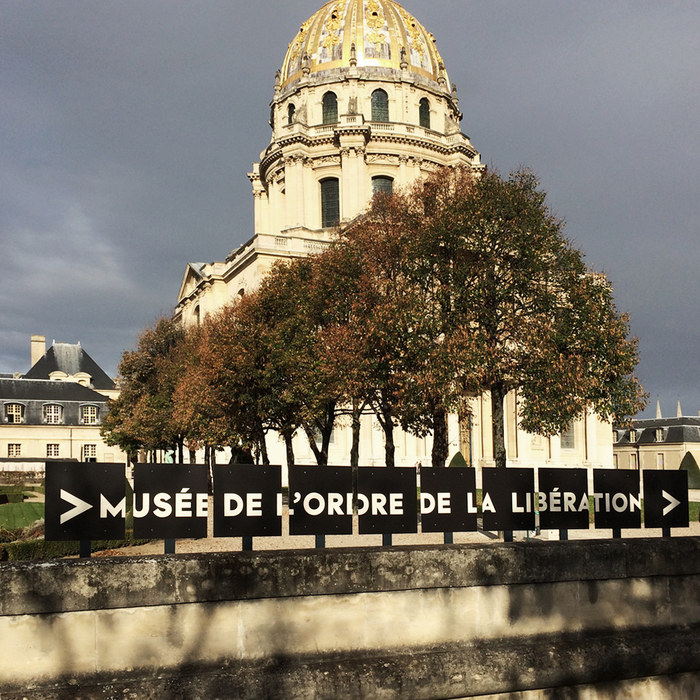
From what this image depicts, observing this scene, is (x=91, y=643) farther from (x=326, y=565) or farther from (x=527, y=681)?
(x=527, y=681)

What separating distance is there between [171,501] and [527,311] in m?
21.2

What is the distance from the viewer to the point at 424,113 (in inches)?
3100

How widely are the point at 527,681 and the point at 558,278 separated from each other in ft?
68.7

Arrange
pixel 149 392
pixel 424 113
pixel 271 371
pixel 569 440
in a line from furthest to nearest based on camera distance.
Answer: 1. pixel 424 113
2. pixel 569 440
3. pixel 149 392
4. pixel 271 371

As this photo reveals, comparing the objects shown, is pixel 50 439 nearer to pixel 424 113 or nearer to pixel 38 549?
pixel 424 113

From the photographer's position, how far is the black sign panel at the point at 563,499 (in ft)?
34.8

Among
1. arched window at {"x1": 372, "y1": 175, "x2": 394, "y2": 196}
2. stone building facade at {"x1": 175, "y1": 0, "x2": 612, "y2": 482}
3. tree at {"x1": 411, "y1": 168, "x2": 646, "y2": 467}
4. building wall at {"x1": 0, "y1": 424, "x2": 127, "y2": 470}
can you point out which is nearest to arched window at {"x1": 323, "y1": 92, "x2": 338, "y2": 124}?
stone building facade at {"x1": 175, "y1": 0, "x2": 612, "y2": 482}

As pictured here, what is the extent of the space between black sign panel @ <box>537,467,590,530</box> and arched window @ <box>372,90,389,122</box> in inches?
2744

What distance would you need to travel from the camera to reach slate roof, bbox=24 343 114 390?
9094cm

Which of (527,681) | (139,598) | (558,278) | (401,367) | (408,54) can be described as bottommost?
(527,681)

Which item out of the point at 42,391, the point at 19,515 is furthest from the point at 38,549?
the point at 42,391

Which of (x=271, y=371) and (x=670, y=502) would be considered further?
(x=271, y=371)

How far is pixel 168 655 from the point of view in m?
8.02

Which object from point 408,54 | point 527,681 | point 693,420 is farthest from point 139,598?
point 693,420
